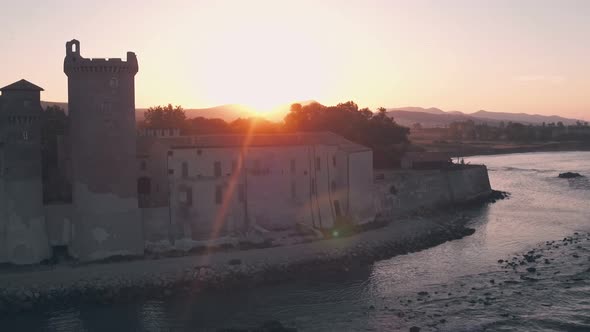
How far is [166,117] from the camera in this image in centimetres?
6100

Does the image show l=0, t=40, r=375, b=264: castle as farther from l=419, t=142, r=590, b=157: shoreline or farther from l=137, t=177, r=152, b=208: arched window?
l=419, t=142, r=590, b=157: shoreline

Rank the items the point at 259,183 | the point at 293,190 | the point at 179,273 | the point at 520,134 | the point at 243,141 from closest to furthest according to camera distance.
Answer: the point at 179,273 → the point at 259,183 → the point at 243,141 → the point at 293,190 → the point at 520,134

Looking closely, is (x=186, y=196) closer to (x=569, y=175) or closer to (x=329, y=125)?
(x=329, y=125)

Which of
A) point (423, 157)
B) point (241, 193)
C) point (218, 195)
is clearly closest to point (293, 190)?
point (241, 193)

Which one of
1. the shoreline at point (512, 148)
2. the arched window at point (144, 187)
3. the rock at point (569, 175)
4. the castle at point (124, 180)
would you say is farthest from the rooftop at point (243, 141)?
the shoreline at point (512, 148)

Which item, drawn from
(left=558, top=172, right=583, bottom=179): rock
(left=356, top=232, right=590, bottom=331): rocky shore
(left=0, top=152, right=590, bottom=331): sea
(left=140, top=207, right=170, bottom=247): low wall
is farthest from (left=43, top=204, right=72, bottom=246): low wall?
(left=558, top=172, right=583, bottom=179): rock

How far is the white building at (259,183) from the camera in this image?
32312mm

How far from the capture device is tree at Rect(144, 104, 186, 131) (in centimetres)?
5966

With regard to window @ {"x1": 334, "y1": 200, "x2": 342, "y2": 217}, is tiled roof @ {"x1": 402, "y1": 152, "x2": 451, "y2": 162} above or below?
above

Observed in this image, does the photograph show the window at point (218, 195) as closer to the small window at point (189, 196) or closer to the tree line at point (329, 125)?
the small window at point (189, 196)

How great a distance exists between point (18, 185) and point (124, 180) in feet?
15.6

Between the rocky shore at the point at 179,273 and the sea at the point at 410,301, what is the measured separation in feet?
1.95

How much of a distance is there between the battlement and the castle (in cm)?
5

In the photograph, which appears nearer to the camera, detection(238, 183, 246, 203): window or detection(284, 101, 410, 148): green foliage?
detection(238, 183, 246, 203): window
